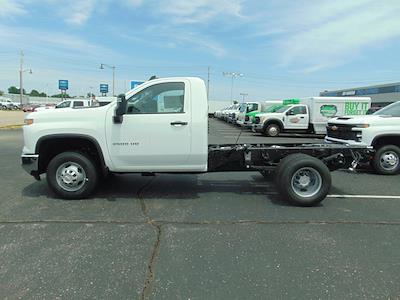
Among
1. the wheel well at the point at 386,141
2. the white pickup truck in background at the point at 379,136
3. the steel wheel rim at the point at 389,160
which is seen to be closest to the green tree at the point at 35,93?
the white pickup truck in background at the point at 379,136

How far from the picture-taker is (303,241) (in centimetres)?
422

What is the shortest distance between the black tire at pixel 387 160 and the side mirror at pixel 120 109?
6112 millimetres

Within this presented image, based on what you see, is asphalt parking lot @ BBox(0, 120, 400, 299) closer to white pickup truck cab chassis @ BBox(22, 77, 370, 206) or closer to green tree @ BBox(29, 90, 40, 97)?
white pickup truck cab chassis @ BBox(22, 77, 370, 206)

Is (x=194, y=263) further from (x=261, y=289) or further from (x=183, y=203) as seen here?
(x=183, y=203)

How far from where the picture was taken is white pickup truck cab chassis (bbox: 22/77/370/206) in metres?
5.56

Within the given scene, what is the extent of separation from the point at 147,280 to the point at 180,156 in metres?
2.63

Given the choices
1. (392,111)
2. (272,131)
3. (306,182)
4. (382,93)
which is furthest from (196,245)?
(382,93)

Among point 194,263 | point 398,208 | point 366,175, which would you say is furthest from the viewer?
point 366,175

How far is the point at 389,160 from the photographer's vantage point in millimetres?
8344

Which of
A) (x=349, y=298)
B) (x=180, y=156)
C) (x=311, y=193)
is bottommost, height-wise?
(x=349, y=298)

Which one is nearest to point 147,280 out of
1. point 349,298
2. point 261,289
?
point 261,289

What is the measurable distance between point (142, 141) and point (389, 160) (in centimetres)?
609

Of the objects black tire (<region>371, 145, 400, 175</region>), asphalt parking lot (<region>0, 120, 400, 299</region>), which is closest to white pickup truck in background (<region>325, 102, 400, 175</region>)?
black tire (<region>371, 145, 400, 175</region>)

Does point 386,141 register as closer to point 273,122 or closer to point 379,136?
point 379,136
